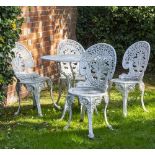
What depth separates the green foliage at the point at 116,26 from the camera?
39.4 ft

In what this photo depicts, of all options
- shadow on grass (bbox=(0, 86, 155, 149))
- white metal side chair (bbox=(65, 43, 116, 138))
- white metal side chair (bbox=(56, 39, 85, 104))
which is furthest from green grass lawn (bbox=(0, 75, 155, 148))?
white metal side chair (bbox=(56, 39, 85, 104))

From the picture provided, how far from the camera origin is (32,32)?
9.52 m

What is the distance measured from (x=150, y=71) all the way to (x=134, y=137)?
594cm

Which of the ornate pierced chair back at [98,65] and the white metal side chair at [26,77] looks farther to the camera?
the white metal side chair at [26,77]

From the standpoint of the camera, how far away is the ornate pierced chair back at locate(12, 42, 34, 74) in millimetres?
7751

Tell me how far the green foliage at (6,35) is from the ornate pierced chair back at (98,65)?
106 centimetres

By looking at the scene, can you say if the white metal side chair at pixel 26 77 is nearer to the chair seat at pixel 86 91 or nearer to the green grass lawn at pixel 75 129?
the green grass lawn at pixel 75 129

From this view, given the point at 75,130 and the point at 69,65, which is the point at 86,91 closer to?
the point at 75,130

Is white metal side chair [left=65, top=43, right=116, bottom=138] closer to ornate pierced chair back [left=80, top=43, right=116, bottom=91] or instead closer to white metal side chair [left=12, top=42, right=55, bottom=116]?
ornate pierced chair back [left=80, top=43, right=116, bottom=91]

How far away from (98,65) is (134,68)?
1.42m

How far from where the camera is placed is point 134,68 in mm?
7934

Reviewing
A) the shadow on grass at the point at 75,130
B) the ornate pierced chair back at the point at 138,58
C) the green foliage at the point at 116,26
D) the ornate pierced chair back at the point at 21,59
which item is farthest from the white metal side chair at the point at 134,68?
the green foliage at the point at 116,26

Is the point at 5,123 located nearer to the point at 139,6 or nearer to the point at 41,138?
the point at 41,138

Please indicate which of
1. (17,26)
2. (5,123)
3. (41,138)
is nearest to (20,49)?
(17,26)
